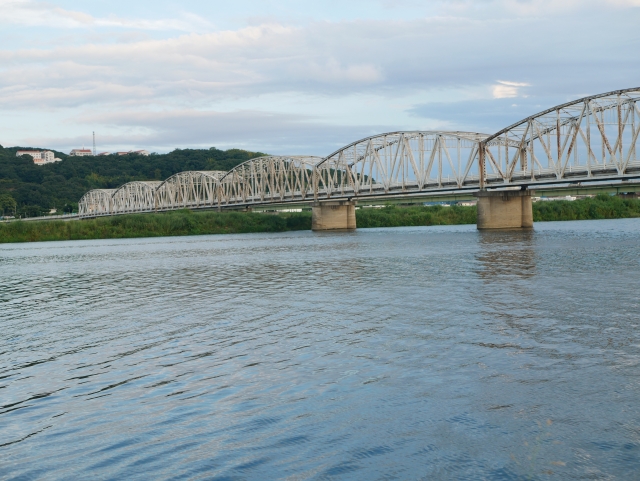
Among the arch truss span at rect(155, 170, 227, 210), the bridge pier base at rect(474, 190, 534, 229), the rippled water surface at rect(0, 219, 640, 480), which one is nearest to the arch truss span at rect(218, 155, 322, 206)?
the arch truss span at rect(155, 170, 227, 210)

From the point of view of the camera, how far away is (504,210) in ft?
344

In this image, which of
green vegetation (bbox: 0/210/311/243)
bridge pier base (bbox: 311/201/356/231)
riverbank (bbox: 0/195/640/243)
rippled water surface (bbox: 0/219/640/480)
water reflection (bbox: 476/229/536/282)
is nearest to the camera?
rippled water surface (bbox: 0/219/640/480)

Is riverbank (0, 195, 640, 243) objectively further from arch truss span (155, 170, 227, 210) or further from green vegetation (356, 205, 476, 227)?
arch truss span (155, 170, 227, 210)

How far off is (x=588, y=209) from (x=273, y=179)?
70.5 metres

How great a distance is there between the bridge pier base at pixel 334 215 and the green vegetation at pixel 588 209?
1706 inches

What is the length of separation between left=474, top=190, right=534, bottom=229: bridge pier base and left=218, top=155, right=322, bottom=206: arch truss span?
48.8 m

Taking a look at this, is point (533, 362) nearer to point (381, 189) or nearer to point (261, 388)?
point (261, 388)

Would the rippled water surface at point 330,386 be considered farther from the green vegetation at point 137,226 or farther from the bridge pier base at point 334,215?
the bridge pier base at point 334,215

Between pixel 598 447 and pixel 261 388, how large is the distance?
638cm

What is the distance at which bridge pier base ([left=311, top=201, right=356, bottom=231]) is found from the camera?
141 metres

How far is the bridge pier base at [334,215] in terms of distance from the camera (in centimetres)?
14125

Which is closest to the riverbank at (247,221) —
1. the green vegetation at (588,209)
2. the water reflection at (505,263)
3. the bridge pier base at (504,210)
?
the green vegetation at (588,209)

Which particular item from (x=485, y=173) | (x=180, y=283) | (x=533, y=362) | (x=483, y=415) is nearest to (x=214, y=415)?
(x=483, y=415)

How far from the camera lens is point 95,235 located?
129 metres
